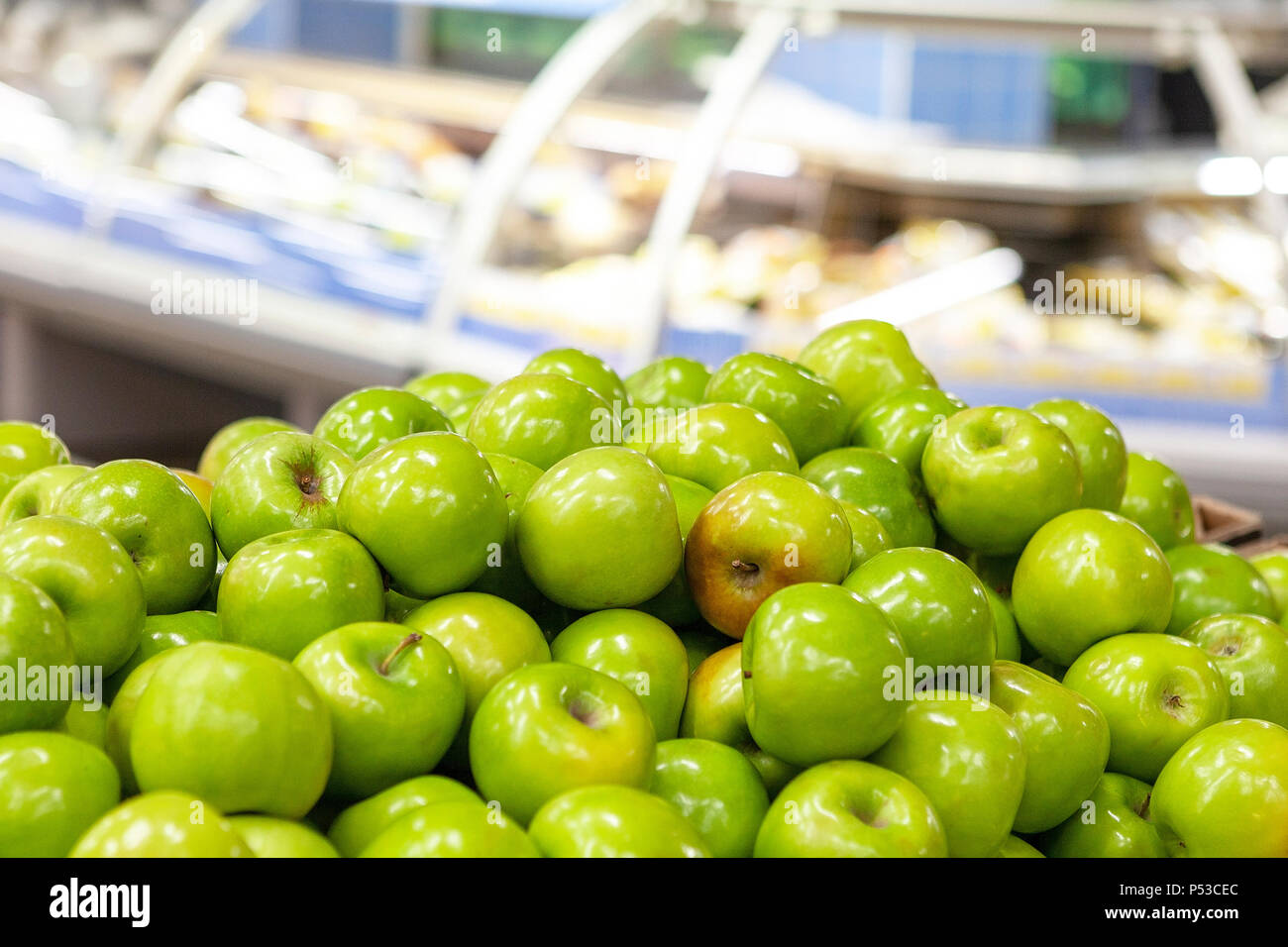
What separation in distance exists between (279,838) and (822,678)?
0.45 m

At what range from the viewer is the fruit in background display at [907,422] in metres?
1.56

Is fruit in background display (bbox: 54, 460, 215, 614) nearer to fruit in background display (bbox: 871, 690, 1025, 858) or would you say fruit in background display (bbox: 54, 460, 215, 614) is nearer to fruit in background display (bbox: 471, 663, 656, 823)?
fruit in background display (bbox: 471, 663, 656, 823)

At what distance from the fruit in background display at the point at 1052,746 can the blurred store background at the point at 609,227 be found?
211 centimetres

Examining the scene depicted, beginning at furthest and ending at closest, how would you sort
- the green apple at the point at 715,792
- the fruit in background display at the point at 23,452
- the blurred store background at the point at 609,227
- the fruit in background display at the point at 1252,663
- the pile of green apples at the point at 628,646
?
1. the blurred store background at the point at 609,227
2. the fruit in background display at the point at 23,452
3. the fruit in background display at the point at 1252,663
4. the green apple at the point at 715,792
5. the pile of green apples at the point at 628,646

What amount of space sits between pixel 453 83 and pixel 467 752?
4.25m

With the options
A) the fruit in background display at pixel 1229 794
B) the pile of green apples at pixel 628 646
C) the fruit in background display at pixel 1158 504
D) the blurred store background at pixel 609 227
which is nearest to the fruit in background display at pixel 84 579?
the pile of green apples at pixel 628 646

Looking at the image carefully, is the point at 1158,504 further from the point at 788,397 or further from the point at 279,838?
the point at 279,838

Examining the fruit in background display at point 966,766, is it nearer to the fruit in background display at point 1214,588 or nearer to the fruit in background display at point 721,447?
the fruit in background display at point 721,447

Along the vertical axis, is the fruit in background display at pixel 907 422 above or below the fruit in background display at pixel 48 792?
above

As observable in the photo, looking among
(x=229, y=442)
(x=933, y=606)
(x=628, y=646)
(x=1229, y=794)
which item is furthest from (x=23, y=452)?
(x=1229, y=794)

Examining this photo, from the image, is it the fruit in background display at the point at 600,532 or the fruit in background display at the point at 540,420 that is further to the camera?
the fruit in background display at the point at 540,420

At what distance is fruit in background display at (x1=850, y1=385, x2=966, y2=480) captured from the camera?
156 cm

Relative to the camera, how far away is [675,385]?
5.62ft
